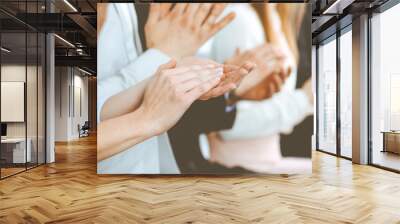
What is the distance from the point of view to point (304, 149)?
247 inches

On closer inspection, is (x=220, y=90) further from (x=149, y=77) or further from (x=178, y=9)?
(x=178, y=9)

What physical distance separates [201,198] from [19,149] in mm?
3895

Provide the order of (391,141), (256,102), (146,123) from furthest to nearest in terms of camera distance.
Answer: (391,141) < (256,102) < (146,123)

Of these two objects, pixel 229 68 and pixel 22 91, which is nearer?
pixel 229 68

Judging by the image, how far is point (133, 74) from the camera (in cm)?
617

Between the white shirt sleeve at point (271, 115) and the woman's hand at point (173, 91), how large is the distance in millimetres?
681

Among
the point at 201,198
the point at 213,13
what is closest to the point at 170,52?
the point at 213,13

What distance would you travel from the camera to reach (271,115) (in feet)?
20.4

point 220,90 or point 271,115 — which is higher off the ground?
point 220,90

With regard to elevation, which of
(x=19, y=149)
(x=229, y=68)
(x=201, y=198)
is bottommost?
(x=201, y=198)

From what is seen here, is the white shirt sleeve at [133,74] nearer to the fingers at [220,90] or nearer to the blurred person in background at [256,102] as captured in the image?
the blurred person in background at [256,102]

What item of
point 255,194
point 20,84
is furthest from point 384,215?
point 20,84

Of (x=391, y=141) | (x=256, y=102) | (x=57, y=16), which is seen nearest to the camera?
(x=256, y=102)

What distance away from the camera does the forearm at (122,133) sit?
19.9 ft
